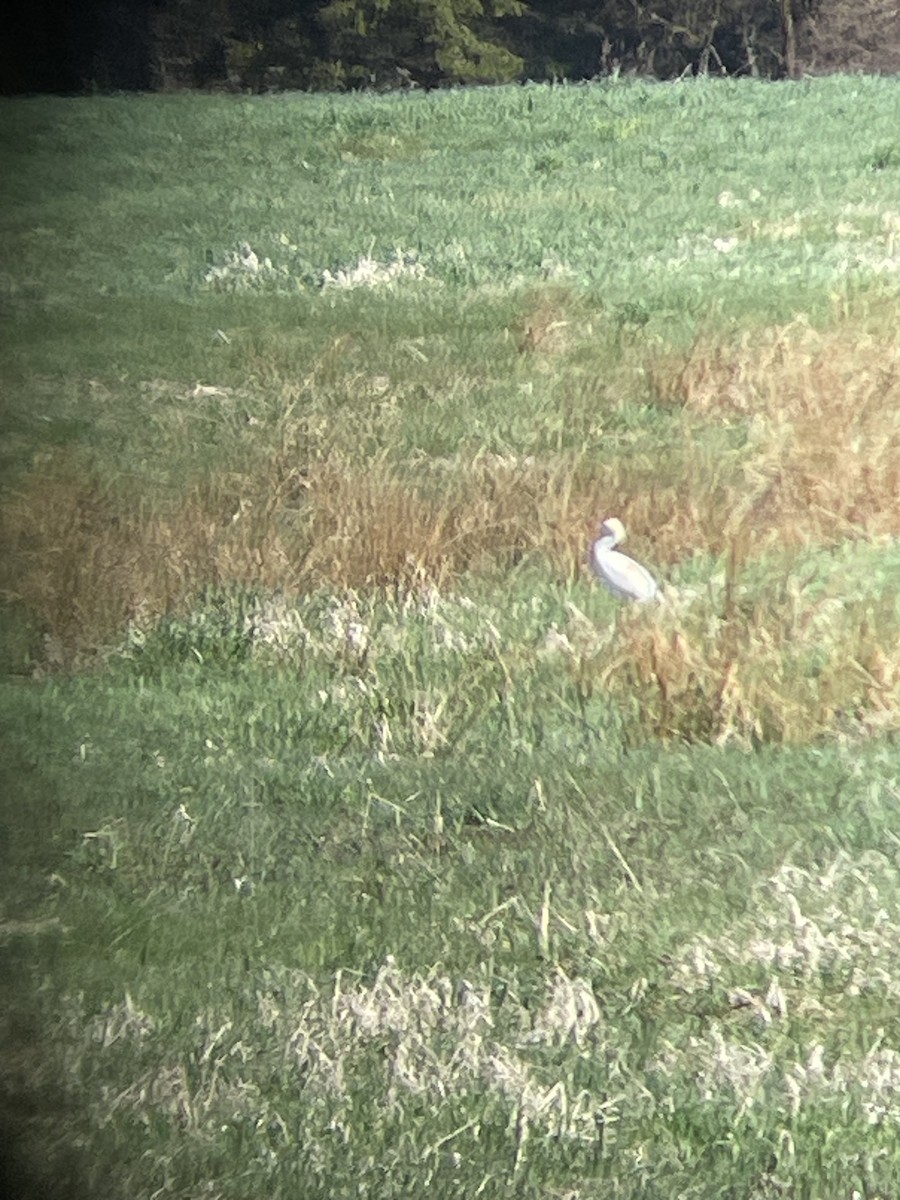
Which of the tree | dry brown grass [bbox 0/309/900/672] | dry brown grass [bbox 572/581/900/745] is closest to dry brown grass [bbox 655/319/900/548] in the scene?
dry brown grass [bbox 0/309/900/672]

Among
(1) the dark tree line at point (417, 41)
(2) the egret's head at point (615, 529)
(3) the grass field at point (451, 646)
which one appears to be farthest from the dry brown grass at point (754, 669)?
(1) the dark tree line at point (417, 41)

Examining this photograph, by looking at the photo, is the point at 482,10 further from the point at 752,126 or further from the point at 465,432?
the point at 465,432

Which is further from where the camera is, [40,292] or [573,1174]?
[40,292]

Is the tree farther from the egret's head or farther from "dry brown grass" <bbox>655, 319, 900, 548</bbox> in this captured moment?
the egret's head

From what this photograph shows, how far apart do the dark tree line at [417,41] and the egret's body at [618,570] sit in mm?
670

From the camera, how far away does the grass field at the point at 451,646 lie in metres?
2.15

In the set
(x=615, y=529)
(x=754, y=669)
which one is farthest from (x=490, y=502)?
(x=754, y=669)

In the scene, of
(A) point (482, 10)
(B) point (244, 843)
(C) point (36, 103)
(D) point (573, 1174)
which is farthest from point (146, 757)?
(A) point (482, 10)

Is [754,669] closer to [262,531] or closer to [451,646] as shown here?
[451,646]

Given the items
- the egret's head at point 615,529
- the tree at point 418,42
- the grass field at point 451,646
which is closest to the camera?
the grass field at point 451,646

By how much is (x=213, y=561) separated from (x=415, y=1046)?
0.77 meters

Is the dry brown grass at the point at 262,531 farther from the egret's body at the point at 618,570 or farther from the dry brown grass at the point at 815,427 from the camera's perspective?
the dry brown grass at the point at 815,427

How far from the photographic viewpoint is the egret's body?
7.31 feet

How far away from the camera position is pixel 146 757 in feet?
8.01
